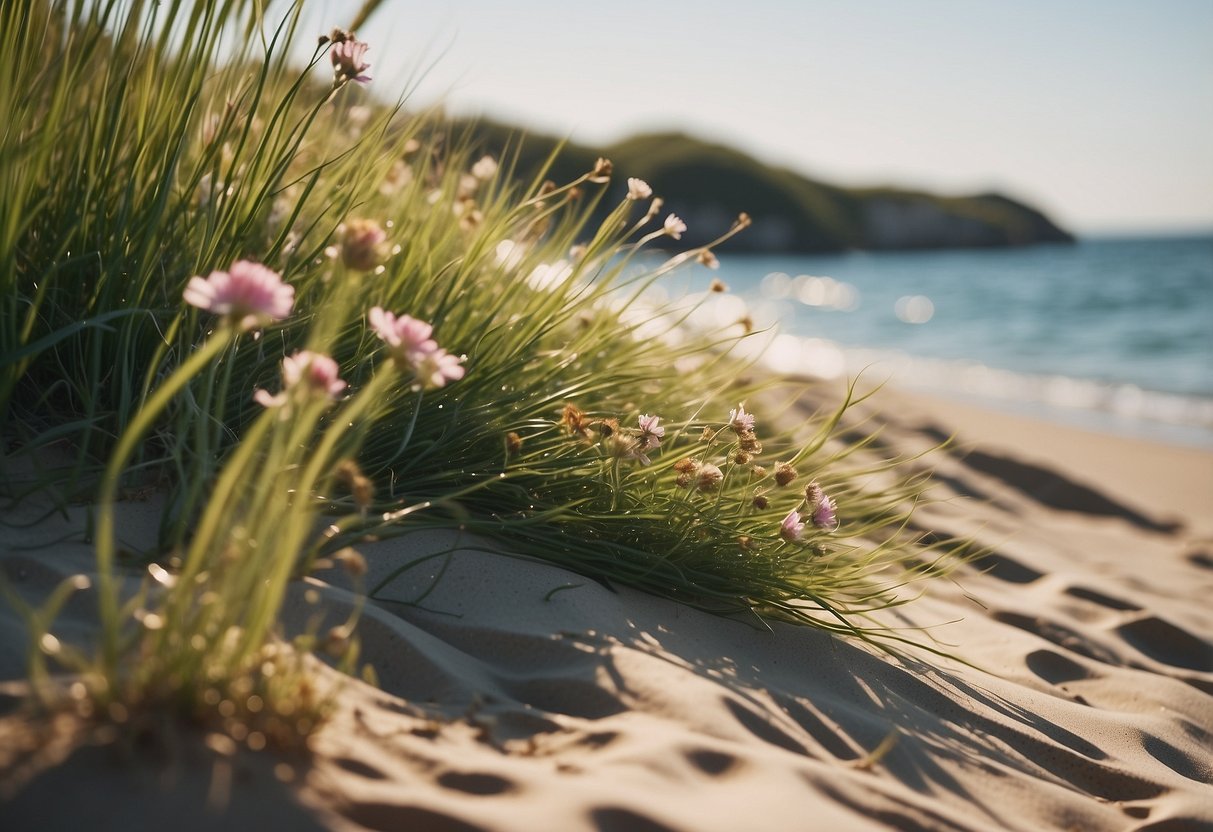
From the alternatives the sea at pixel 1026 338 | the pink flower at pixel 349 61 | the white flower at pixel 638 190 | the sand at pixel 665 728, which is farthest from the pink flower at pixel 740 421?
the pink flower at pixel 349 61

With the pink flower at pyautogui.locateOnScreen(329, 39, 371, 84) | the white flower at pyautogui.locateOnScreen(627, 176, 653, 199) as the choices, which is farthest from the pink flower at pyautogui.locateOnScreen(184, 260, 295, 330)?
the white flower at pyautogui.locateOnScreen(627, 176, 653, 199)

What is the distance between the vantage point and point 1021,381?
10.6 m

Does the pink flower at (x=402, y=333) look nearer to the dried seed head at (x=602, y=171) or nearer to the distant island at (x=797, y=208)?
the dried seed head at (x=602, y=171)

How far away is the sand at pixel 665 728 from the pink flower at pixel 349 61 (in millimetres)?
825

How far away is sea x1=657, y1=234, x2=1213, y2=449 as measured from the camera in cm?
871

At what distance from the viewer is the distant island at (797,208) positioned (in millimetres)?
55125

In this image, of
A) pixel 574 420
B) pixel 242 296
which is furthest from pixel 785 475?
pixel 242 296

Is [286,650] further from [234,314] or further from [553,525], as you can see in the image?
[553,525]

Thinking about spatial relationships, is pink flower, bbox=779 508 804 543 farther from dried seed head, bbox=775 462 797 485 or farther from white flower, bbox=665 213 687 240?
white flower, bbox=665 213 687 240

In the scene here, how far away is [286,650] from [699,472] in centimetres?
79

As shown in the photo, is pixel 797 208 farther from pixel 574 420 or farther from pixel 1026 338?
pixel 574 420

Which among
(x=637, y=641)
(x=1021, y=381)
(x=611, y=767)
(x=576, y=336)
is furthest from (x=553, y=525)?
(x=1021, y=381)

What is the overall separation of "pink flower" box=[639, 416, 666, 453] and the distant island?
51.2 m

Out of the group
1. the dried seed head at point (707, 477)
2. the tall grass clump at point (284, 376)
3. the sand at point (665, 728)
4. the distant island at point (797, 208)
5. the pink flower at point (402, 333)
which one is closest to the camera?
the sand at point (665, 728)
